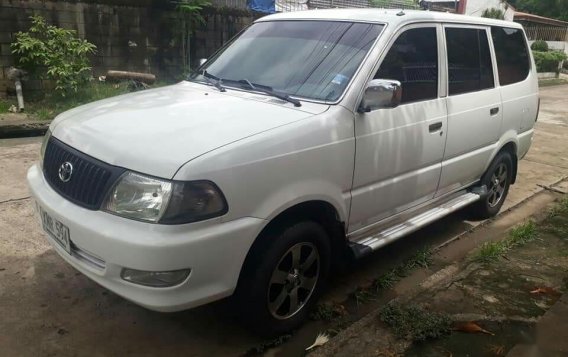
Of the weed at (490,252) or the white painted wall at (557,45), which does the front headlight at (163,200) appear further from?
the white painted wall at (557,45)

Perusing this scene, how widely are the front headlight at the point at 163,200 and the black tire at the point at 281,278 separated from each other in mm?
426

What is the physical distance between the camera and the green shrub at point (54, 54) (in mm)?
8039

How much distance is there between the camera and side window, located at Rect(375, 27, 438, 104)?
338 cm

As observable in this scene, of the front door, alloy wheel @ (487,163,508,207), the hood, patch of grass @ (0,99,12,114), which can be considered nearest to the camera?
the hood

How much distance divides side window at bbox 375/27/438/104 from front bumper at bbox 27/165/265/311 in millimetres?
1539

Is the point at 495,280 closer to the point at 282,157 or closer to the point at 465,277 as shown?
the point at 465,277

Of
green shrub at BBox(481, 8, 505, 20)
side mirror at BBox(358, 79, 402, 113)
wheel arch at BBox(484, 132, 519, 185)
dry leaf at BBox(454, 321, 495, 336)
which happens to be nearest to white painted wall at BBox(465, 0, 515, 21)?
green shrub at BBox(481, 8, 505, 20)

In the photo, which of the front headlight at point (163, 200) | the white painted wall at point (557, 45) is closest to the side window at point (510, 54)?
the front headlight at point (163, 200)

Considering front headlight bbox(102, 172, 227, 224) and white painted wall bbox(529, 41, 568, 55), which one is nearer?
front headlight bbox(102, 172, 227, 224)

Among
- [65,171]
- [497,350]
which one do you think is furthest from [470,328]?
[65,171]

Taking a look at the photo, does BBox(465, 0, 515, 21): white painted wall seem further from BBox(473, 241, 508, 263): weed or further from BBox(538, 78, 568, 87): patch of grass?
BBox(473, 241, 508, 263): weed

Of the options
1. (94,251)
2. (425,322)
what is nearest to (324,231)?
(425,322)

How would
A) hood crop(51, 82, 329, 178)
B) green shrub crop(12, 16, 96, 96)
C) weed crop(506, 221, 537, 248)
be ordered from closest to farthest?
1. hood crop(51, 82, 329, 178)
2. weed crop(506, 221, 537, 248)
3. green shrub crop(12, 16, 96, 96)

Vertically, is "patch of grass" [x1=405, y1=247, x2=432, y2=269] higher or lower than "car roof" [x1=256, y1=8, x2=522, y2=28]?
lower
